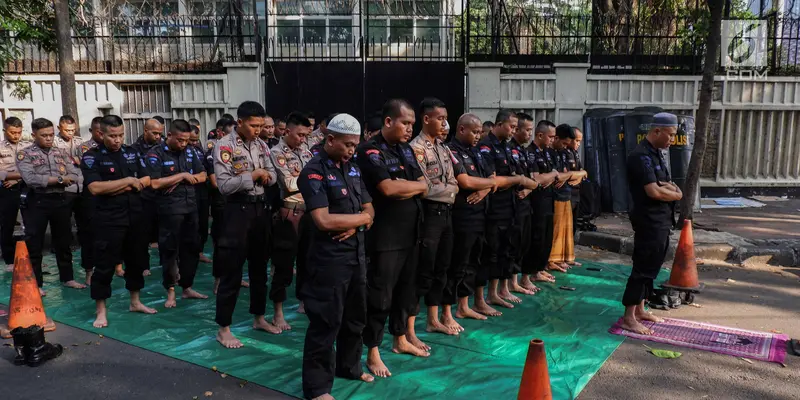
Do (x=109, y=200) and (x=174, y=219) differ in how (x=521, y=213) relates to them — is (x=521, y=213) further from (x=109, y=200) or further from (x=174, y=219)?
(x=109, y=200)

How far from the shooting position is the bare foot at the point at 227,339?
512cm

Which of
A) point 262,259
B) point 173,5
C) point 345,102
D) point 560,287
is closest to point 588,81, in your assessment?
point 345,102

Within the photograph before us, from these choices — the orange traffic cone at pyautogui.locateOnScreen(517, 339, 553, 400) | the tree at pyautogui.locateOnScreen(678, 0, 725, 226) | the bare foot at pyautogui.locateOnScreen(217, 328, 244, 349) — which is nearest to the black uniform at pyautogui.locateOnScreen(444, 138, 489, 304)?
the bare foot at pyautogui.locateOnScreen(217, 328, 244, 349)

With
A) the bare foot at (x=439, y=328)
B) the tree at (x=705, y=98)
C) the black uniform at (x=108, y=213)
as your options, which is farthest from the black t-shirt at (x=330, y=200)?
the tree at (x=705, y=98)

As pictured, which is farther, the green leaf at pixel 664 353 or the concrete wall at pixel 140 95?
the concrete wall at pixel 140 95

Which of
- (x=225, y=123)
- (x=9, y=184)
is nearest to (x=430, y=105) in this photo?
(x=225, y=123)

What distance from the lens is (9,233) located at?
23.4 ft

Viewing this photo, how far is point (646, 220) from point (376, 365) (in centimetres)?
287

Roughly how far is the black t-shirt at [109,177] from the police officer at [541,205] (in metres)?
4.23

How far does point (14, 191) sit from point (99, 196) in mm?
2223

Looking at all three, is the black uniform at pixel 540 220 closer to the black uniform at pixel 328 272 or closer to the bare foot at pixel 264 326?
the bare foot at pixel 264 326

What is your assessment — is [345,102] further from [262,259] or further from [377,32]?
[262,259]

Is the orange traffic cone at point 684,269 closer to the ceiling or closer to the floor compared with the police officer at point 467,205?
closer to the floor

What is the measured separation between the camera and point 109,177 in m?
5.68
